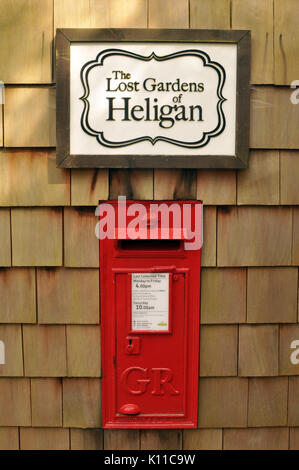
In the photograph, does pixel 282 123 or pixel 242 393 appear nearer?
pixel 282 123

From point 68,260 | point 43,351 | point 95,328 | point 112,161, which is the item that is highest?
point 112,161

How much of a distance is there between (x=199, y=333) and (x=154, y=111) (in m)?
1.08

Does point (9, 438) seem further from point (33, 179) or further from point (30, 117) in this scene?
point (30, 117)

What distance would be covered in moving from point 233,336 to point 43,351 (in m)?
0.94

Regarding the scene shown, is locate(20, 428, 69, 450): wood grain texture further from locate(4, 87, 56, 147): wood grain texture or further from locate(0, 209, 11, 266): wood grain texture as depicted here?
locate(4, 87, 56, 147): wood grain texture

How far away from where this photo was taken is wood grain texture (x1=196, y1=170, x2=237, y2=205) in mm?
1707

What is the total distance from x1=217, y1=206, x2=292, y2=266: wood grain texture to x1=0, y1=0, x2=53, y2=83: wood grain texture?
1.07 meters

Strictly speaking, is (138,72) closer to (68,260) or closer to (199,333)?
(68,260)

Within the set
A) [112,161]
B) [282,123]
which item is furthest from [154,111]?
[282,123]

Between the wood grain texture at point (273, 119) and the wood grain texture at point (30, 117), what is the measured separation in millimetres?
933

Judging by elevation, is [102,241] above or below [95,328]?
above

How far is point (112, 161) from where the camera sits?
5.44 ft

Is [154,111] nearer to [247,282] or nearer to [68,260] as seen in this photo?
[68,260]

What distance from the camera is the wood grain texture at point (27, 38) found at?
1630 millimetres
